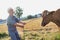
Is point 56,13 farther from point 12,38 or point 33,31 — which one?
point 12,38

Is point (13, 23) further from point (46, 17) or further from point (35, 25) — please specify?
point (46, 17)

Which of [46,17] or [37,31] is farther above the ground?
[46,17]

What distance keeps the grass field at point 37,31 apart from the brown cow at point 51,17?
0.14 metres

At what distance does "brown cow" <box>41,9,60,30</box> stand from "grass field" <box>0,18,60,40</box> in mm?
141

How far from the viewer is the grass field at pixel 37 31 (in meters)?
4.34

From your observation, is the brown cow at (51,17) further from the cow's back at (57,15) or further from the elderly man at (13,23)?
the elderly man at (13,23)

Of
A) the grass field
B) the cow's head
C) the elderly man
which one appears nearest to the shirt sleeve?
the elderly man

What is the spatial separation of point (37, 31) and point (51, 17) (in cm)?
67

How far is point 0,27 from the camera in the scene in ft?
15.9

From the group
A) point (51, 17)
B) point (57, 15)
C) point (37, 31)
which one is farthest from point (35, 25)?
point (57, 15)

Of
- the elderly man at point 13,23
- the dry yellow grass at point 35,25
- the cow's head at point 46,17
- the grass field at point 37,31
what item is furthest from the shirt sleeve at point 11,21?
the cow's head at point 46,17

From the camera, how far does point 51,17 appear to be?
4797mm

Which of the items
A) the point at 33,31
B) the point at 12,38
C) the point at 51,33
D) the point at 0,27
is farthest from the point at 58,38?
the point at 0,27

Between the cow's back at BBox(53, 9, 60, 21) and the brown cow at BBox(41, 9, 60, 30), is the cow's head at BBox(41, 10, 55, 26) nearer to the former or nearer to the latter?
the brown cow at BBox(41, 9, 60, 30)
